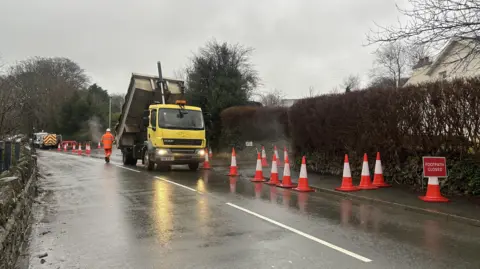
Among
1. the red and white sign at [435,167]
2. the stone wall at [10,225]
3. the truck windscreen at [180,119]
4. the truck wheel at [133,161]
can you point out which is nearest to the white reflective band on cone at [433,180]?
the red and white sign at [435,167]

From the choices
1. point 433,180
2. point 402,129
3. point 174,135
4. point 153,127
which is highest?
point 153,127

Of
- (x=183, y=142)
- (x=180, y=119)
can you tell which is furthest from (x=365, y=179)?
(x=180, y=119)

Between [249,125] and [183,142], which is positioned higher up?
[249,125]

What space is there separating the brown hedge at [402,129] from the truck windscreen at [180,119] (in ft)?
14.1

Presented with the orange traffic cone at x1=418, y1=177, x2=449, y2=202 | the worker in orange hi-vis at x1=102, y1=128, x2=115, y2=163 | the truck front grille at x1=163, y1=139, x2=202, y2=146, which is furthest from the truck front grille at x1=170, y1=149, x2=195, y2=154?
the orange traffic cone at x1=418, y1=177, x2=449, y2=202

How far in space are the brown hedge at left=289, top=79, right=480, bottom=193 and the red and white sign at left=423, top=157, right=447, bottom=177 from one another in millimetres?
544

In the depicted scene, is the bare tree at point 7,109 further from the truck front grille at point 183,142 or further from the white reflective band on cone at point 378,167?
the white reflective band on cone at point 378,167

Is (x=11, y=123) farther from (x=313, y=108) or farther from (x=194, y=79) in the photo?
(x=194, y=79)

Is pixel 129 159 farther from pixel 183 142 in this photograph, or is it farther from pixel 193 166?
pixel 183 142

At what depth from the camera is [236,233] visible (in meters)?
6.49

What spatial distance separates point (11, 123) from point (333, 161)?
40.3 feet

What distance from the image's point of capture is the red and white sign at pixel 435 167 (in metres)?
8.95

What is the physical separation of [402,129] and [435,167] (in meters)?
1.70

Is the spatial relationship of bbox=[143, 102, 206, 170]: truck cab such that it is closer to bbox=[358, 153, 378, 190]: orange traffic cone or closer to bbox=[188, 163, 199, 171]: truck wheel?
bbox=[188, 163, 199, 171]: truck wheel
